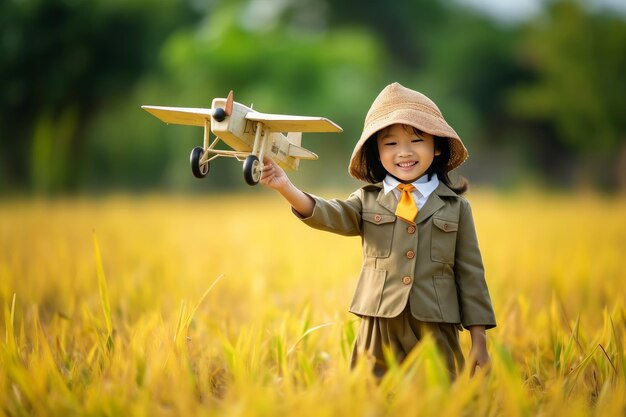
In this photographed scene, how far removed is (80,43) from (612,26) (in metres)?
8.34

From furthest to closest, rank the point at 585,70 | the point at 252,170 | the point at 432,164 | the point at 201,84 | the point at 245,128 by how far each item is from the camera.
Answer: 1. the point at 585,70
2. the point at 201,84
3. the point at 432,164
4. the point at 245,128
5. the point at 252,170

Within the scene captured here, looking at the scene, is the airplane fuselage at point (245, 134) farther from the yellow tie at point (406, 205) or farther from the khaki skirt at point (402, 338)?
the khaki skirt at point (402, 338)

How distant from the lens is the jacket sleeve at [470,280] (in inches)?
67.4

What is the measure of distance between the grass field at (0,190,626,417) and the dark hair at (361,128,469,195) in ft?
1.41

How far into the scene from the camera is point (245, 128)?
158cm

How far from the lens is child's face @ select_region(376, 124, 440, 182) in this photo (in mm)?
1740

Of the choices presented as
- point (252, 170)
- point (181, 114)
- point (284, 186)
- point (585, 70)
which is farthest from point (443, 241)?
point (585, 70)

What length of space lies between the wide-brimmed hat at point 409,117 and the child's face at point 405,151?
0.05m

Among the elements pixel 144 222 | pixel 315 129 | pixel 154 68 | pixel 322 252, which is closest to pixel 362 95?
pixel 154 68

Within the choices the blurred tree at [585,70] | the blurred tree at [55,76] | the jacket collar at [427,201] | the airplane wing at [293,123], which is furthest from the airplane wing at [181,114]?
the blurred tree at [585,70]

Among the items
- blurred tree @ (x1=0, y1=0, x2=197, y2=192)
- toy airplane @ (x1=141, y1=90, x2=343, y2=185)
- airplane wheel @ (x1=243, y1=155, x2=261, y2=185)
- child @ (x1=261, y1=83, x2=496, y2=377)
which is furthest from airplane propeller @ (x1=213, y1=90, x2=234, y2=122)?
blurred tree @ (x1=0, y1=0, x2=197, y2=192)

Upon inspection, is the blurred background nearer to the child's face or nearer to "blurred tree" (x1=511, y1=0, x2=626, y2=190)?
"blurred tree" (x1=511, y1=0, x2=626, y2=190)

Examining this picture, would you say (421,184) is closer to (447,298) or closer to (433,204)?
(433,204)

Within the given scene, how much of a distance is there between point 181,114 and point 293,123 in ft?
0.97
